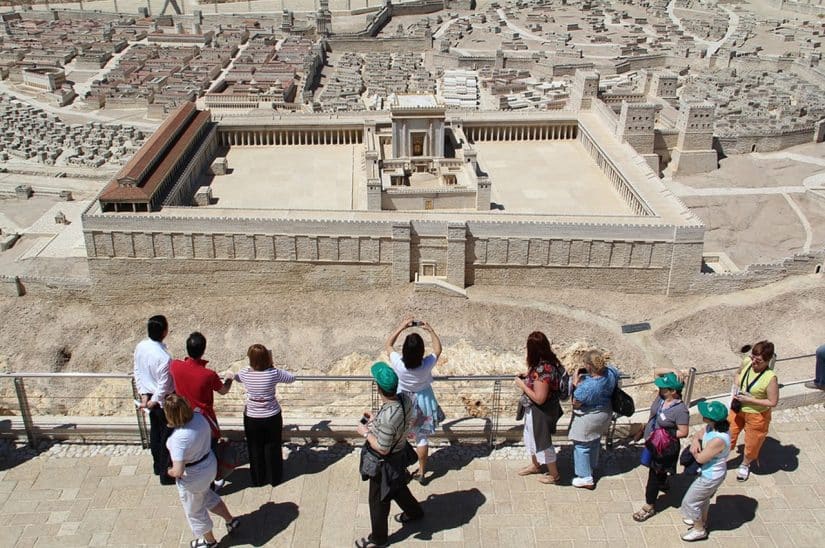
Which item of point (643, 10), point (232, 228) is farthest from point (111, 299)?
point (643, 10)

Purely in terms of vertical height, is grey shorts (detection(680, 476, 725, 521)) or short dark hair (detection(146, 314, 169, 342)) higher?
short dark hair (detection(146, 314, 169, 342))

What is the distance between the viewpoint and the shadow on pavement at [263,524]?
11.9 meters

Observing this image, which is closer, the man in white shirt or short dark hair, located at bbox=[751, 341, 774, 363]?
the man in white shirt

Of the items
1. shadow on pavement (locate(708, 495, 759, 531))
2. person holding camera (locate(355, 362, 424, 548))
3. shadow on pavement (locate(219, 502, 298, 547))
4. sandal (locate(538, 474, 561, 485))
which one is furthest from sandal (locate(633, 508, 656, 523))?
shadow on pavement (locate(219, 502, 298, 547))

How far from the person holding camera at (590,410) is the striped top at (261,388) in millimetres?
4832

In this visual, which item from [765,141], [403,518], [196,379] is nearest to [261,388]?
[196,379]

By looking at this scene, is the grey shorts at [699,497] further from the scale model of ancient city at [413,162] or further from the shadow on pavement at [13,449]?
the scale model of ancient city at [413,162]

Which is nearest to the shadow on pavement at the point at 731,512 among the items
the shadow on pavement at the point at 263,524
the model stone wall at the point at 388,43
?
the shadow on pavement at the point at 263,524

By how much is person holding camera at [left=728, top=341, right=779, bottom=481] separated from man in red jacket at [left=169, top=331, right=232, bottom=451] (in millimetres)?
8910

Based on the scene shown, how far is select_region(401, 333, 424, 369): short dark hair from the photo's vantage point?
11.7m

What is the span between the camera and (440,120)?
159 ft

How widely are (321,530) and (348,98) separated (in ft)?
210

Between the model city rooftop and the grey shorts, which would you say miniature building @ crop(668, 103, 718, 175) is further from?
the grey shorts

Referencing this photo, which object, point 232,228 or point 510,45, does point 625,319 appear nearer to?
point 232,228
